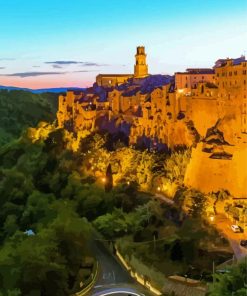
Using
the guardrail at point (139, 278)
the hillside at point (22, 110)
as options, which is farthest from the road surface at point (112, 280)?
the hillside at point (22, 110)

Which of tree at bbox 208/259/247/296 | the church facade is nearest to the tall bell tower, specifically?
the church facade

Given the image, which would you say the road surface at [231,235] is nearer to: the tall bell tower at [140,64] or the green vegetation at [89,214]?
the green vegetation at [89,214]

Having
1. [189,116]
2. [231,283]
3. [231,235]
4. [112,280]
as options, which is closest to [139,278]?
[112,280]

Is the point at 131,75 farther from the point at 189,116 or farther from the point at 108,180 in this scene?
the point at 189,116

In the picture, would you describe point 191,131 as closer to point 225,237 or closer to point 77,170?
point 225,237

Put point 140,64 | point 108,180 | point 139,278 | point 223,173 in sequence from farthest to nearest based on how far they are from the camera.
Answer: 1. point 140,64
2. point 108,180
3. point 223,173
4. point 139,278

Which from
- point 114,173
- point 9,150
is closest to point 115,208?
point 114,173

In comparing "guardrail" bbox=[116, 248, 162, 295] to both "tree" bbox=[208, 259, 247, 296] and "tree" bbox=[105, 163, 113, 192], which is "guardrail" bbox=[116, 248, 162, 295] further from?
"tree" bbox=[105, 163, 113, 192]
